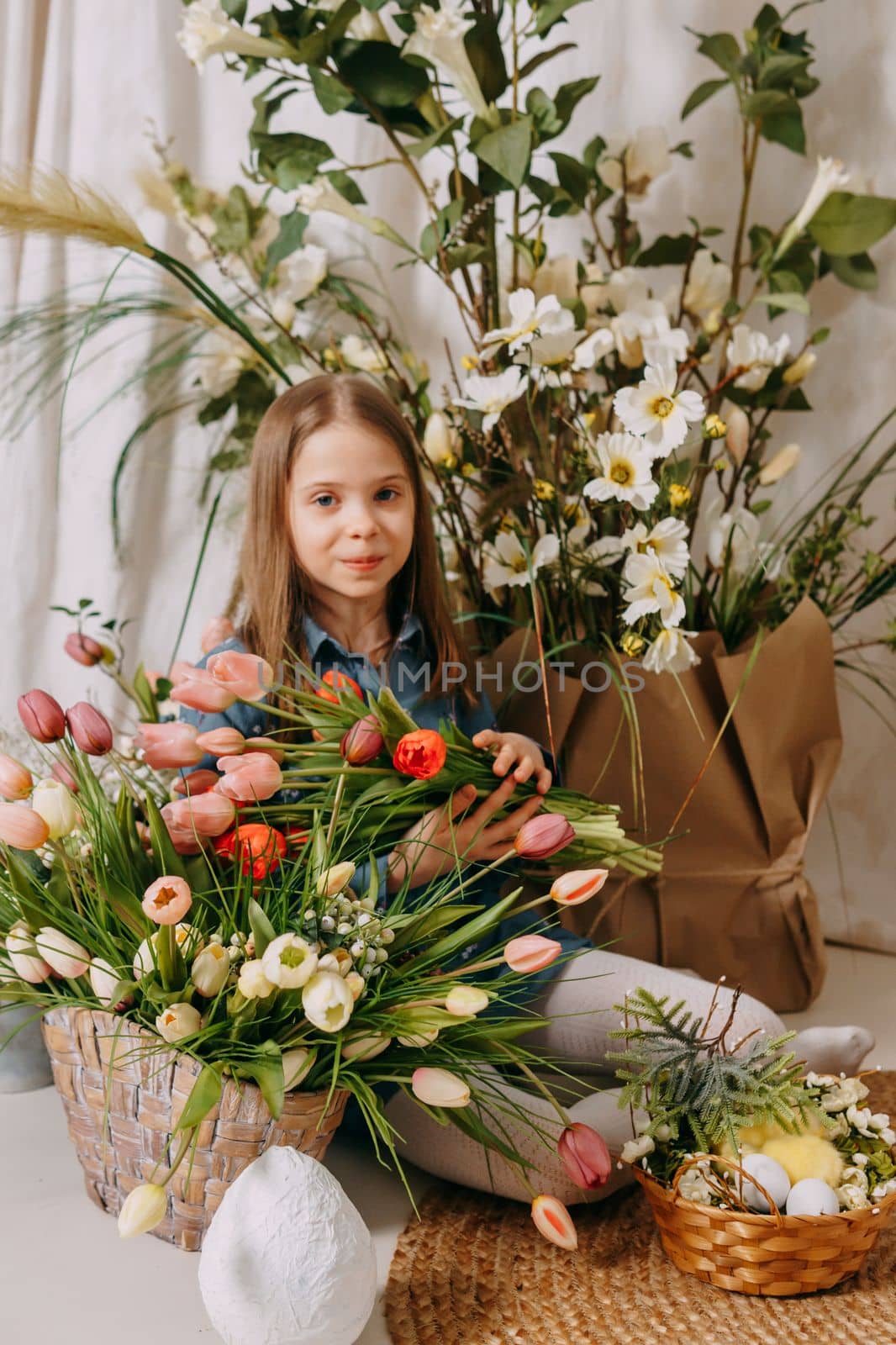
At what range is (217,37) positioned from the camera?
1.15 m

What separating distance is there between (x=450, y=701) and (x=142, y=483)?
2.04 feet

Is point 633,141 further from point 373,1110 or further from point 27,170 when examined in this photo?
point 373,1110

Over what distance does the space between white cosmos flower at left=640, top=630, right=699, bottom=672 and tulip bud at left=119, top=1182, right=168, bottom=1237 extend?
22.4 inches

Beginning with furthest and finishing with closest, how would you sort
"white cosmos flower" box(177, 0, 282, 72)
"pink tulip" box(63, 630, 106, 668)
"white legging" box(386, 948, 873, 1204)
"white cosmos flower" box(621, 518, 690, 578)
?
"pink tulip" box(63, 630, 106, 668) → "white cosmos flower" box(177, 0, 282, 72) → "white cosmos flower" box(621, 518, 690, 578) → "white legging" box(386, 948, 873, 1204)

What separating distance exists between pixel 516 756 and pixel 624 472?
0.85 ft

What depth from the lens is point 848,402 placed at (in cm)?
153

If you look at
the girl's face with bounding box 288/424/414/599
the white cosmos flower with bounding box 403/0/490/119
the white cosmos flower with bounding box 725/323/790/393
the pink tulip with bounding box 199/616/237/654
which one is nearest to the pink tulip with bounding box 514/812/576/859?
the girl's face with bounding box 288/424/414/599

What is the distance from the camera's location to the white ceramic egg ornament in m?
0.71

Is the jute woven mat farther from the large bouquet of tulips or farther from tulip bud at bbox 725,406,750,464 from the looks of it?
tulip bud at bbox 725,406,750,464

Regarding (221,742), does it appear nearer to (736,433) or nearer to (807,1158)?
(807,1158)

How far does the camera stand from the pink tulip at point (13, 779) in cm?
81

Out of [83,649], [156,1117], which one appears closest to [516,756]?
[156,1117]

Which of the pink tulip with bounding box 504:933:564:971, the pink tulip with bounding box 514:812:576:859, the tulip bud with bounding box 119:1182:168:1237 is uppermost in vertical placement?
the pink tulip with bounding box 514:812:576:859

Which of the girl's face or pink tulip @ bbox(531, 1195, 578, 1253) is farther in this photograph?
the girl's face
